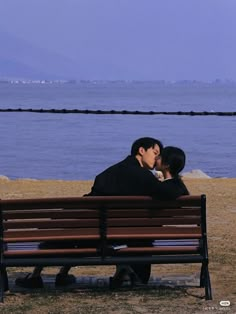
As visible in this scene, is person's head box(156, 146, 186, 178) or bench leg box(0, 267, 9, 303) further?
person's head box(156, 146, 186, 178)

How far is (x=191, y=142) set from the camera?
4478 centimetres

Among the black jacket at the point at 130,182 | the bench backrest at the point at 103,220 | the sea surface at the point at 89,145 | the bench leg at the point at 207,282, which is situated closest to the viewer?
the bench backrest at the point at 103,220

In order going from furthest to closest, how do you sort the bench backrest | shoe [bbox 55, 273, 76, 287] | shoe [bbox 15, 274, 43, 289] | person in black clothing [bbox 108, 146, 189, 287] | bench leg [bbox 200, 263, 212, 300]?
1. shoe [bbox 55, 273, 76, 287]
2. shoe [bbox 15, 274, 43, 289]
3. person in black clothing [bbox 108, 146, 189, 287]
4. bench leg [bbox 200, 263, 212, 300]
5. the bench backrest

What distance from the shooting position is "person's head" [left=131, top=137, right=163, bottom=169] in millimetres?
6961

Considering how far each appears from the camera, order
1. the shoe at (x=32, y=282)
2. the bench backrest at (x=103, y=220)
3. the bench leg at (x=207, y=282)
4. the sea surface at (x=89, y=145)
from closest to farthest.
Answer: the bench backrest at (x=103, y=220) → the bench leg at (x=207, y=282) → the shoe at (x=32, y=282) → the sea surface at (x=89, y=145)

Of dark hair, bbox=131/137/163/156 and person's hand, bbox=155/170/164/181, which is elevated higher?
dark hair, bbox=131/137/163/156

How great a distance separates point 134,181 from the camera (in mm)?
6758

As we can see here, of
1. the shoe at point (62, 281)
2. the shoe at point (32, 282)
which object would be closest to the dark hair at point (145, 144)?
the shoe at point (62, 281)

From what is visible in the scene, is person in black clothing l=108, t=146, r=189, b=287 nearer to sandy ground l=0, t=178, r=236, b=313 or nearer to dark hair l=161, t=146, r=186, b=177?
dark hair l=161, t=146, r=186, b=177

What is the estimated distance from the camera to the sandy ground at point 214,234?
21.1ft

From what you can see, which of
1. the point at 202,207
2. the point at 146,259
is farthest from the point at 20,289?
the point at 202,207

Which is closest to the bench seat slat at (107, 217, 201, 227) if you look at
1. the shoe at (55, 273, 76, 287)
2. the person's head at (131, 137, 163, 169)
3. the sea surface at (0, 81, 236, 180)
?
the person's head at (131, 137, 163, 169)

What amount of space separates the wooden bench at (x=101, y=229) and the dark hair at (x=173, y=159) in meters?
0.43

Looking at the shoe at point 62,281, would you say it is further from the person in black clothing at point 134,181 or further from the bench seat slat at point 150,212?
the bench seat slat at point 150,212
